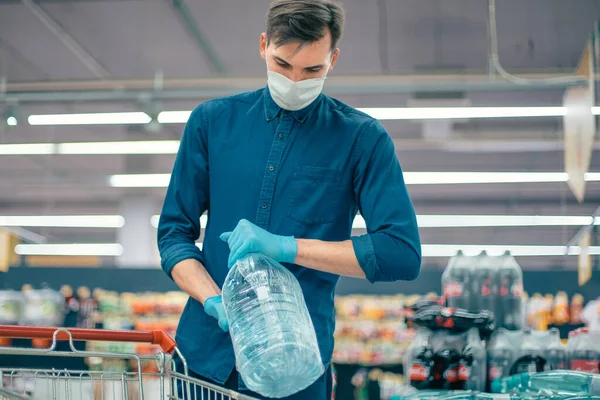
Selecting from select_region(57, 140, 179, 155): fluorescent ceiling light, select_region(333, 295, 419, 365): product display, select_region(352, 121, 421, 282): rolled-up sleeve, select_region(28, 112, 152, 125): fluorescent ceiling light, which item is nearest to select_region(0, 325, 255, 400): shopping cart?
select_region(352, 121, 421, 282): rolled-up sleeve

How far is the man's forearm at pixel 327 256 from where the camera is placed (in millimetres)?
1622

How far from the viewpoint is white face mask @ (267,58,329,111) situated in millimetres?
1781

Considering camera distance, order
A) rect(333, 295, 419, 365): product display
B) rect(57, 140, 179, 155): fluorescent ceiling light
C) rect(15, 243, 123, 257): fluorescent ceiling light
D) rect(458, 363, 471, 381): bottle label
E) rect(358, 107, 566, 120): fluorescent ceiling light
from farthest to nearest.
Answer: rect(15, 243, 123, 257): fluorescent ceiling light < rect(57, 140, 179, 155): fluorescent ceiling light < rect(358, 107, 566, 120): fluorescent ceiling light < rect(333, 295, 419, 365): product display < rect(458, 363, 471, 381): bottle label

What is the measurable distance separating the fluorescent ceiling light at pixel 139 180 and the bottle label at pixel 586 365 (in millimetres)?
7546

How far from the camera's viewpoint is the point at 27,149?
11156 millimetres

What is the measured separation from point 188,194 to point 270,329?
17.2 inches

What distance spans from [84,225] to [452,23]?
29.2 ft

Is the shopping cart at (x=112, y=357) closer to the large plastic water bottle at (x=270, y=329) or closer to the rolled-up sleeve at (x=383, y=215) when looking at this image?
the large plastic water bottle at (x=270, y=329)

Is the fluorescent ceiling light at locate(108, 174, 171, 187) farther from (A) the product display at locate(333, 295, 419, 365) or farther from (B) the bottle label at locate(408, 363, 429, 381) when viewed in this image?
(B) the bottle label at locate(408, 363, 429, 381)

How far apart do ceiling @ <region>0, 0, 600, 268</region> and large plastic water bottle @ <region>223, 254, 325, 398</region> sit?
579 centimetres

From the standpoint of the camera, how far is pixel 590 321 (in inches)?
236

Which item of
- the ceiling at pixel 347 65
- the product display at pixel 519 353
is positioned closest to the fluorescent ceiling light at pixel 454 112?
the ceiling at pixel 347 65

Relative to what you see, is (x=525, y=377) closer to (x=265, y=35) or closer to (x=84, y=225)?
(x=265, y=35)

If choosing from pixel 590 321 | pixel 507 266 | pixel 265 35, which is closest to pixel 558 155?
pixel 590 321
